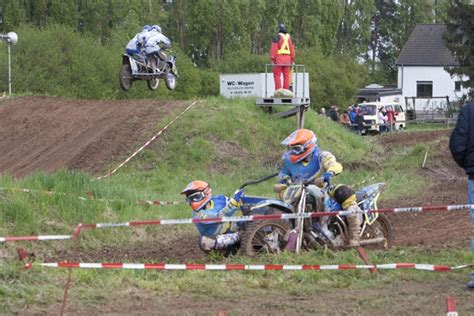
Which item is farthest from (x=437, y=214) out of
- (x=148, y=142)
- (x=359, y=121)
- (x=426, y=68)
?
(x=426, y=68)

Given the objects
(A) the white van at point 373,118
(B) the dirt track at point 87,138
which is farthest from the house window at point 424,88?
(B) the dirt track at point 87,138

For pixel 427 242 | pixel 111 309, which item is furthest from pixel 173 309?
pixel 427 242

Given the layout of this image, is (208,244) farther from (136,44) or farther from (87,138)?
(87,138)

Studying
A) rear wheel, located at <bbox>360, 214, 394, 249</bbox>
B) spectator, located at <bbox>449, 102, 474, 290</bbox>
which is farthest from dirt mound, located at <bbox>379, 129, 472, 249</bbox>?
spectator, located at <bbox>449, 102, 474, 290</bbox>

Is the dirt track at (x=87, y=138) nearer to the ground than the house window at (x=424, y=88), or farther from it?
farther from it

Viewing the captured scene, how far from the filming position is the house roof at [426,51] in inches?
2972

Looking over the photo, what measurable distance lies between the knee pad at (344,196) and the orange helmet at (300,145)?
1.78 feet

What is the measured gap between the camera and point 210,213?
33.3 ft

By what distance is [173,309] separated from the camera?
7402mm

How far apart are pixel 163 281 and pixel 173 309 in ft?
3.71

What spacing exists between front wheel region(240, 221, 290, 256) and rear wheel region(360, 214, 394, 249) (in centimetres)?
115

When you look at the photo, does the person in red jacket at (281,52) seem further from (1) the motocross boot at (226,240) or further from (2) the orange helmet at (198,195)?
(1) the motocross boot at (226,240)

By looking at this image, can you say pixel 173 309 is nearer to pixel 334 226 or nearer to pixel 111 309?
pixel 111 309

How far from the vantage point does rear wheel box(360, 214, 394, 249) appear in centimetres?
1058
